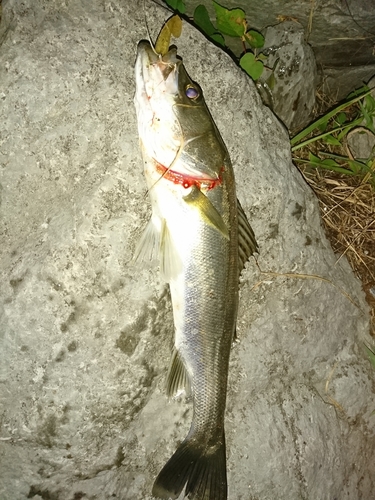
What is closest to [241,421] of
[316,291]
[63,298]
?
[316,291]

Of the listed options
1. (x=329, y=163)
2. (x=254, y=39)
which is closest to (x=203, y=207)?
(x=254, y=39)

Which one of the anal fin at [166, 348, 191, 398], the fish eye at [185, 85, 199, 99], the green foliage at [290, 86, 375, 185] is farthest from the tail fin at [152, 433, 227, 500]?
the green foliage at [290, 86, 375, 185]

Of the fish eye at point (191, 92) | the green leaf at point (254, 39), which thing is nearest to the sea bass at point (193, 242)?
the fish eye at point (191, 92)

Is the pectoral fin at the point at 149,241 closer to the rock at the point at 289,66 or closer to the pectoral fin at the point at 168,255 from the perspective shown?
the pectoral fin at the point at 168,255

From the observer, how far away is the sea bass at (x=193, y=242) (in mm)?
2670

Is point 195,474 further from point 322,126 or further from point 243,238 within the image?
point 322,126

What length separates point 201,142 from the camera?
8.98 ft

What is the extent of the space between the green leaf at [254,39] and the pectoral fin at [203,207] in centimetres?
190

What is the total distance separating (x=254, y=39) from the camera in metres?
3.90

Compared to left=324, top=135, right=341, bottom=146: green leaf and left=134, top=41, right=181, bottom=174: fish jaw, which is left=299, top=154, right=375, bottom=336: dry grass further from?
left=134, top=41, right=181, bottom=174: fish jaw

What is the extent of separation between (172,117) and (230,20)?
156cm

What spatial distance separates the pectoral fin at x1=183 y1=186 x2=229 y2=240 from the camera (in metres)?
2.71

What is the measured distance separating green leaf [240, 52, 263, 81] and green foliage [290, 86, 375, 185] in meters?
0.78

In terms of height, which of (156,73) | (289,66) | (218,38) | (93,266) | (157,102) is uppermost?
(156,73)
